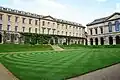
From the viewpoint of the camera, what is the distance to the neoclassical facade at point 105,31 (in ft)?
223

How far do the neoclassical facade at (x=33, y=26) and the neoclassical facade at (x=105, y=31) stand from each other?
6768mm

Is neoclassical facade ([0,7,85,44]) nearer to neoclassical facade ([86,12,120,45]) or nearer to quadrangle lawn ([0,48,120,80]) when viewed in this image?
neoclassical facade ([86,12,120,45])

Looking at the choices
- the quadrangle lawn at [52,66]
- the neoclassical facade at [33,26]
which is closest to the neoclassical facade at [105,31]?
the neoclassical facade at [33,26]

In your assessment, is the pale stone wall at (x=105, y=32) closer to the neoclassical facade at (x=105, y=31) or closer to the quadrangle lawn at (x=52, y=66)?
the neoclassical facade at (x=105, y=31)

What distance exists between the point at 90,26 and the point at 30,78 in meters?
75.6

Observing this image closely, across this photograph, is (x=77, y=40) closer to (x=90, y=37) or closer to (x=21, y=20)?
(x=90, y=37)

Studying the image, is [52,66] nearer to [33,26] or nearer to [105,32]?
[33,26]

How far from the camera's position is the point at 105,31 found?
72.9 metres

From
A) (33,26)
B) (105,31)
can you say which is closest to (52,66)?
(33,26)

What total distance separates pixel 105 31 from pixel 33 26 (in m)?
34.5

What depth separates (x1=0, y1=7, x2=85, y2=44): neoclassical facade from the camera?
53.9 metres

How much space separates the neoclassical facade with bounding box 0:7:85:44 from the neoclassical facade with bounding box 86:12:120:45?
6768mm

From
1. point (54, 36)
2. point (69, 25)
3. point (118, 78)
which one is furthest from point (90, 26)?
point (118, 78)

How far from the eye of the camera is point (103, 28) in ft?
243
